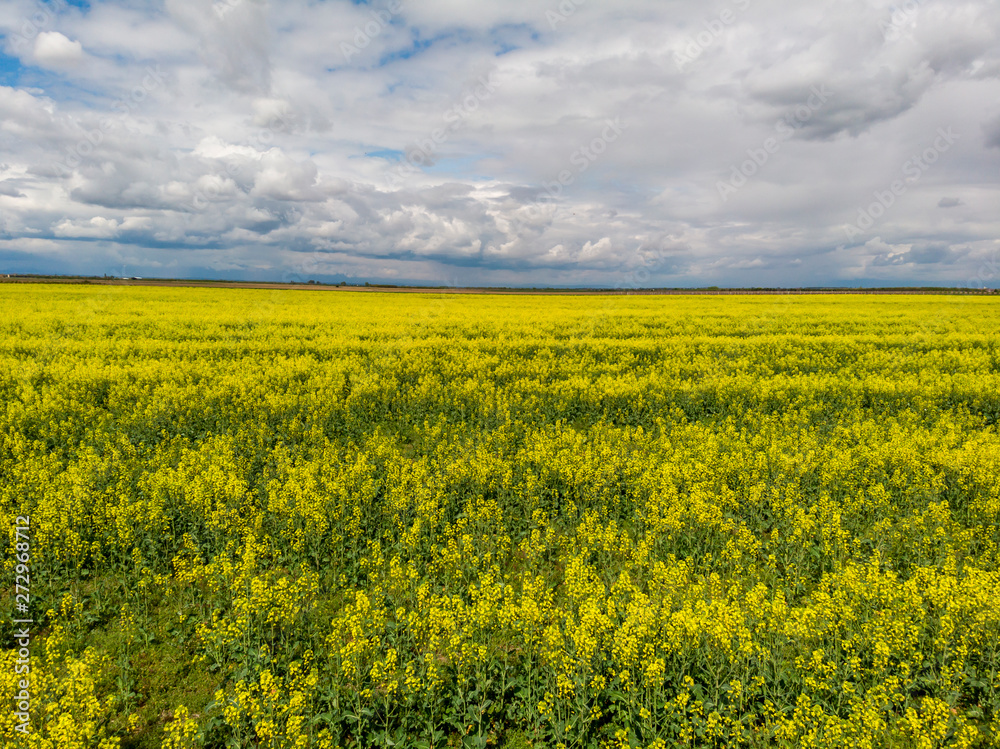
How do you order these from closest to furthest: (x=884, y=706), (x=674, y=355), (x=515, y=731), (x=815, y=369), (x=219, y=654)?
(x=884, y=706), (x=515, y=731), (x=219, y=654), (x=815, y=369), (x=674, y=355)

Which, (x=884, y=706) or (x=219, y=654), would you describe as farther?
(x=219, y=654)

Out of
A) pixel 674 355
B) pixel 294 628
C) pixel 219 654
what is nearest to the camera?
pixel 219 654

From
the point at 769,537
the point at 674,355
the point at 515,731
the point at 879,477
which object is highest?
the point at 674,355

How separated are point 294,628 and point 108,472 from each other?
563 centimetres

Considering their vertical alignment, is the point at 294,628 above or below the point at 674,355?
below

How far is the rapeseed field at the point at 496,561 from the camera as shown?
4.36 metres

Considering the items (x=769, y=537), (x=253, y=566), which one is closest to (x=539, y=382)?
(x=769, y=537)

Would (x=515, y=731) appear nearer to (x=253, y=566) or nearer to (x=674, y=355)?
→ (x=253, y=566)

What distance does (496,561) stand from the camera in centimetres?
677

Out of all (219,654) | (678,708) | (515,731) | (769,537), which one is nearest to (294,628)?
(219,654)

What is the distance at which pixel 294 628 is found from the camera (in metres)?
5.43

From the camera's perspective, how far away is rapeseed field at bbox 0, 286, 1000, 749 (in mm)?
4359

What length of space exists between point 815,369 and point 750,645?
15.7 m

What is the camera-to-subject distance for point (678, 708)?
436 centimetres
